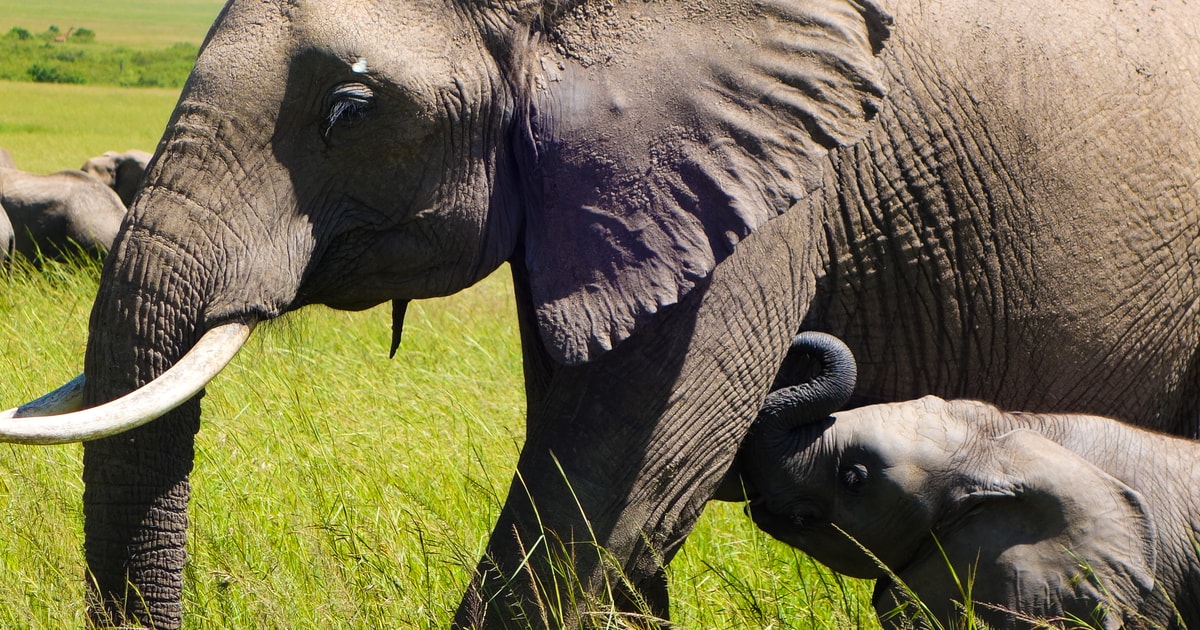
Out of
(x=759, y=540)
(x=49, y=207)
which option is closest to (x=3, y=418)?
(x=759, y=540)

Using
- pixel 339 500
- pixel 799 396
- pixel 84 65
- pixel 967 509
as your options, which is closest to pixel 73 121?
pixel 84 65

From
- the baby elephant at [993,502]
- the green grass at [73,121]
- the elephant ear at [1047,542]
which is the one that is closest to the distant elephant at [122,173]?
the baby elephant at [993,502]

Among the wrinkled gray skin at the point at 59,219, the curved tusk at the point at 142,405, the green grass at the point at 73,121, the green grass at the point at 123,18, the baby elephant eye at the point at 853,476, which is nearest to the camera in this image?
the curved tusk at the point at 142,405

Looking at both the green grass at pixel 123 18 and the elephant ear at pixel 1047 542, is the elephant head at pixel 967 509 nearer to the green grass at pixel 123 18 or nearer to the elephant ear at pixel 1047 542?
the elephant ear at pixel 1047 542

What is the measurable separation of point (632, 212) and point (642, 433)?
44 centimetres

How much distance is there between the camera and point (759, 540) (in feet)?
14.9

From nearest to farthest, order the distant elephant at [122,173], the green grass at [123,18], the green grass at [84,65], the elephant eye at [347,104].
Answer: the elephant eye at [347,104] < the distant elephant at [122,173] < the green grass at [84,65] < the green grass at [123,18]

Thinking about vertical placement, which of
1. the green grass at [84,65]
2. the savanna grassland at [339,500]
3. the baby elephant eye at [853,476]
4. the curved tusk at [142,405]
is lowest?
the green grass at [84,65]

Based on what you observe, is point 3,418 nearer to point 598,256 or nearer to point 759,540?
point 598,256

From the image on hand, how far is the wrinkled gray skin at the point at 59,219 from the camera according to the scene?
968 cm

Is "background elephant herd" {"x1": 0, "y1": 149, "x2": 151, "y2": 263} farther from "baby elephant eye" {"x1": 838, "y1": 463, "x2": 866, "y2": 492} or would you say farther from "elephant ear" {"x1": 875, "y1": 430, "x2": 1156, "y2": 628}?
"elephant ear" {"x1": 875, "y1": 430, "x2": 1156, "y2": 628}

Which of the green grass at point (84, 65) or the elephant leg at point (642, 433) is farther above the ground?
the elephant leg at point (642, 433)

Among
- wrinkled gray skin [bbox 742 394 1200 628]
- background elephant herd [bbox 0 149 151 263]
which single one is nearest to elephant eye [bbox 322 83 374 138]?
wrinkled gray skin [bbox 742 394 1200 628]

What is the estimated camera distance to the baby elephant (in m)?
3.29
